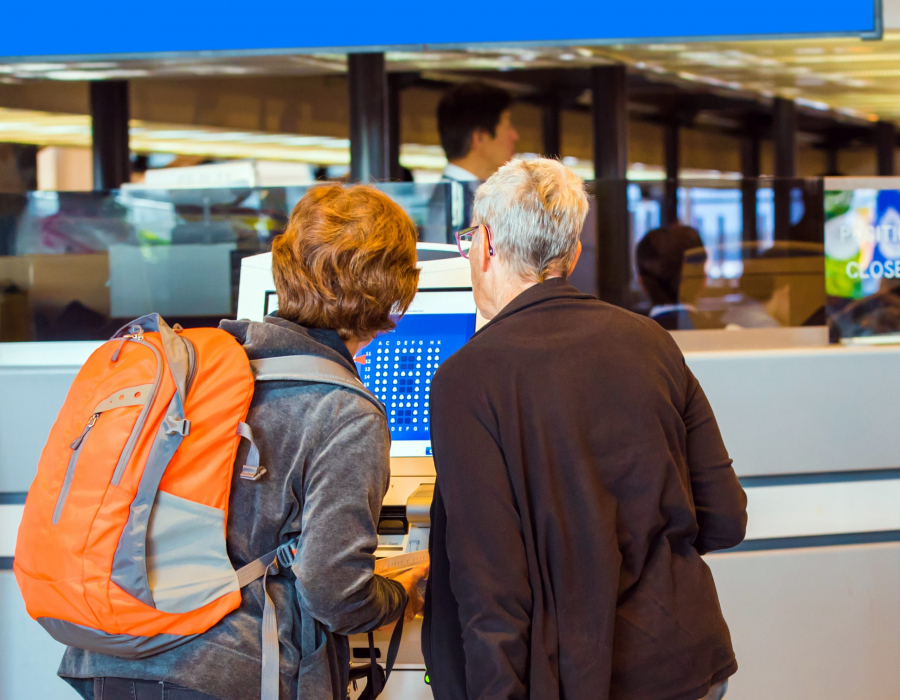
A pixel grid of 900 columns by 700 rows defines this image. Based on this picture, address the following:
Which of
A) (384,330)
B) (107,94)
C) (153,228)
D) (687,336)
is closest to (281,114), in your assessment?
(107,94)

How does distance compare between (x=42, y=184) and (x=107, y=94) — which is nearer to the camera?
(x=107, y=94)

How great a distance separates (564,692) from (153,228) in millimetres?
2918

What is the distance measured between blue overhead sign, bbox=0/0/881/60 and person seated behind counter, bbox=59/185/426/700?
1.74m

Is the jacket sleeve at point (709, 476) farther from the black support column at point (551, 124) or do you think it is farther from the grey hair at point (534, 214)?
the black support column at point (551, 124)

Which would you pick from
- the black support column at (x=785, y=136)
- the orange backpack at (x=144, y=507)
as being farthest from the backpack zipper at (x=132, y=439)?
the black support column at (x=785, y=136)

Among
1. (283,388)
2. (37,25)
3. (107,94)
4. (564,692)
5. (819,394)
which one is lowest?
(564,692)

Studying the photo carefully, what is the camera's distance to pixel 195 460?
3.59ft

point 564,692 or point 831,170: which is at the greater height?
point 831,170

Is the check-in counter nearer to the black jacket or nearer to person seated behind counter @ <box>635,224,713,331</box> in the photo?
the black jacket

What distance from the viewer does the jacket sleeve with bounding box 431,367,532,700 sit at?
41.4 inches

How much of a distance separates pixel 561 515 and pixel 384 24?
84.9 inches

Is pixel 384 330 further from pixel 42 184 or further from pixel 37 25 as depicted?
pixel 42 184

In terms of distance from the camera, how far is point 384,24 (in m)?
2.76

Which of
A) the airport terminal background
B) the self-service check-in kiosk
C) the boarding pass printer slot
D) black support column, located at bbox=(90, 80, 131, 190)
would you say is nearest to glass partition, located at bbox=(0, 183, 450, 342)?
the airport terminal background
